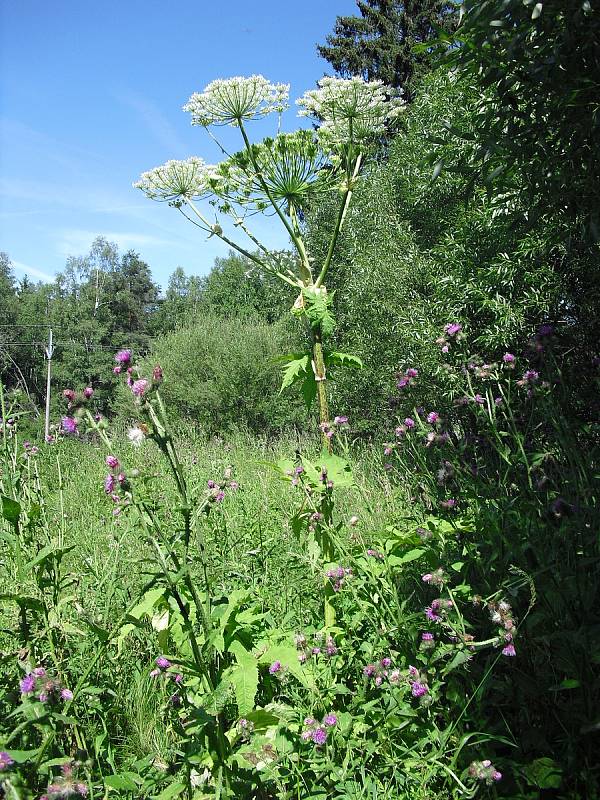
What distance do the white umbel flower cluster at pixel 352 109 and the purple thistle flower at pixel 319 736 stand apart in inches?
100.0

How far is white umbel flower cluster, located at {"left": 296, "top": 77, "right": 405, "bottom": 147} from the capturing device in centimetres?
294

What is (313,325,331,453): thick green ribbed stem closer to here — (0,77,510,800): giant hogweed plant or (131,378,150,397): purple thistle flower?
(0,77,510,800): giant hogweed plant

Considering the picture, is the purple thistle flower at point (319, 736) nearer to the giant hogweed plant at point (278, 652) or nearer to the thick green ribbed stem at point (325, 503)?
the giant hogweed plant at point (278, 652)

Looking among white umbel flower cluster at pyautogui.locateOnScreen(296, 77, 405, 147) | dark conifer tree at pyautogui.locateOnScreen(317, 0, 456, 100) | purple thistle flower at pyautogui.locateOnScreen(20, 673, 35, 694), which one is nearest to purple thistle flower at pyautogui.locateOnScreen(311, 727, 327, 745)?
purple thistle flower at pyautogui.locateOnScreen(20, 673, 35, 694)

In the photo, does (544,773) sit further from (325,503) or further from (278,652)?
(325,503)

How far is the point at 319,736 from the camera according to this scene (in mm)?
1921

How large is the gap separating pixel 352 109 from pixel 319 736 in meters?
2.73

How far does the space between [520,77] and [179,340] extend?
665 inches

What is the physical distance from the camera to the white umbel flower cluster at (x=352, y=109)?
2.94 m

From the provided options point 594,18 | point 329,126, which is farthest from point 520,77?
point 329,126

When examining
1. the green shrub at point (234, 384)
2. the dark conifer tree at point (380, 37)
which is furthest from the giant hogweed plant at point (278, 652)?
the dark conifer tree at point (380, 37)

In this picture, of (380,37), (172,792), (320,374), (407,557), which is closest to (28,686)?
(172,792)

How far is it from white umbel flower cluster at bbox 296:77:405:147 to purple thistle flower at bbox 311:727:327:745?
8.33ft

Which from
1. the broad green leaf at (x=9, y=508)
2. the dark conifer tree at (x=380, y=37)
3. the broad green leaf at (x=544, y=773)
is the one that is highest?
the dark conifer tree at (x=380, y=37)
